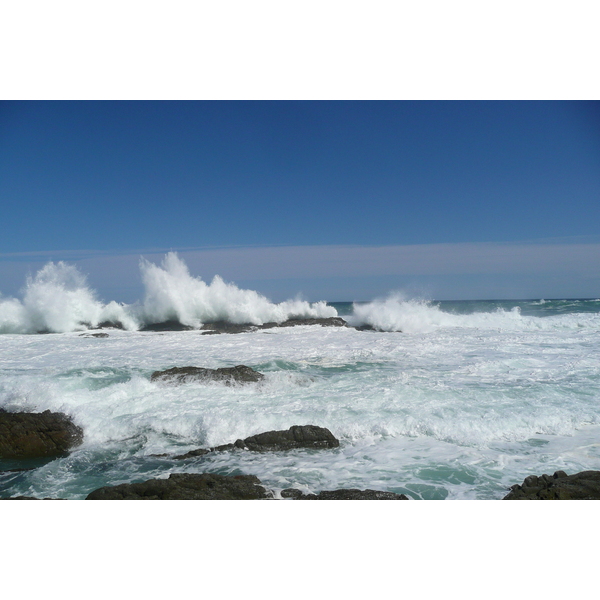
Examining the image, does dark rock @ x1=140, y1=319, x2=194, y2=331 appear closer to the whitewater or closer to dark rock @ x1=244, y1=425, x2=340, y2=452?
the whitewater

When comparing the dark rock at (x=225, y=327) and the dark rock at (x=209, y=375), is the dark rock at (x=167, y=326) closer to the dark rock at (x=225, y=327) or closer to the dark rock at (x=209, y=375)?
the dark rock at (x=225, y=327)

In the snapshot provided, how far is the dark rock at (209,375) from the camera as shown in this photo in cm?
649

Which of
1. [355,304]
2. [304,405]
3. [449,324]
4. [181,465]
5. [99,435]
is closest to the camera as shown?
[181,465]

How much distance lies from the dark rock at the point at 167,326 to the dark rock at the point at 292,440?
1231 centimetres

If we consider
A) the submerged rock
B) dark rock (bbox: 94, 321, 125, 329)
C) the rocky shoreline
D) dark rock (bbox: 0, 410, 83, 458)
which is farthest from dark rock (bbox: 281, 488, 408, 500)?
dark rock (bbox: 94, 321, 125, 329)

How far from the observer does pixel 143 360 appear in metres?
8.63

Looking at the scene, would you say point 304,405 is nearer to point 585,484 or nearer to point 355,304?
point 585,484

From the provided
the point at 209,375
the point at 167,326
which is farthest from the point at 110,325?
the point at 209,375

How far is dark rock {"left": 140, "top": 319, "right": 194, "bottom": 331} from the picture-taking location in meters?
16.1

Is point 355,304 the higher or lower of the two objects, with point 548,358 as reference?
higher

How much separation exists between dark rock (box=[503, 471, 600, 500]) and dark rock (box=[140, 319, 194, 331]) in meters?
14.4

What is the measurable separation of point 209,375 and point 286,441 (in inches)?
104

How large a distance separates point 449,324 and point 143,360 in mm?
13020

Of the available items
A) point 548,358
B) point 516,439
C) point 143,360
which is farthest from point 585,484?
point 143,360
